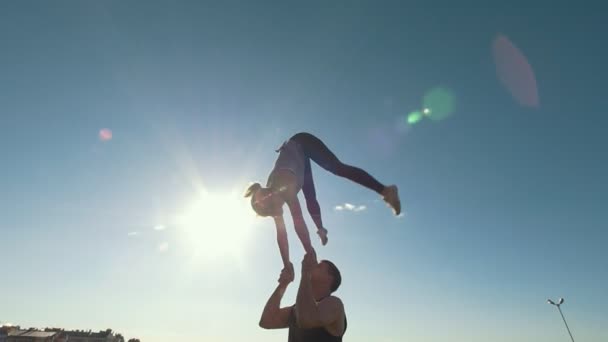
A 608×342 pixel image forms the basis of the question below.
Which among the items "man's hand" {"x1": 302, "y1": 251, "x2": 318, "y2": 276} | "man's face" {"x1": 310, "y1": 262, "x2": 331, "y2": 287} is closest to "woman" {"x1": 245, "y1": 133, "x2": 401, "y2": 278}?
"man's hand" {"x1": 302, "y1": 251, "x2": 318, "y2": 276}

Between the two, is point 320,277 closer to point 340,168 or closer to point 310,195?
point 310,195

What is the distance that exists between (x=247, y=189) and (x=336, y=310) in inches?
74.5

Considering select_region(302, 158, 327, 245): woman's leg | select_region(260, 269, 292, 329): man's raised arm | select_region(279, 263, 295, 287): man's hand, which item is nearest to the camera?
select_region(260, 269, 292, 329): man's raised arm

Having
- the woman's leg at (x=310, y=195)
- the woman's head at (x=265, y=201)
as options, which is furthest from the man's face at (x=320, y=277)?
the woman's leg at (x=310, y=195)

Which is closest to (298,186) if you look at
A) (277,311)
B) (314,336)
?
(277,311)

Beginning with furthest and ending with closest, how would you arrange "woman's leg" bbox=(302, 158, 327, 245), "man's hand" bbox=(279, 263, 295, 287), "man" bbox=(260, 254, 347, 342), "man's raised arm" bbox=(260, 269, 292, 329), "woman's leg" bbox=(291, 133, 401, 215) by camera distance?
"woman's leg" bbox=(302, 158, 327, 245) < "woman's leg" bbox=(291, 133, 401, 215) < "man's hand" bbox=(279, 263, 295, 287) < "man's raised arm" bbox=(260, 269, 292, 329) < "man" bbox=(260, 254, 347, 342)

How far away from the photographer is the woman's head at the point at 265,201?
4.05 m

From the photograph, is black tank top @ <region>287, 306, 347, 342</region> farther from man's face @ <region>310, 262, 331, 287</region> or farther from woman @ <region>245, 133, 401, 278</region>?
woman @ <region>245, 133, 401, 278</region>

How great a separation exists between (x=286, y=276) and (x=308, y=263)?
26.9 inches

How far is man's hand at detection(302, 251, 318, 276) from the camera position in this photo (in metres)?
3.39

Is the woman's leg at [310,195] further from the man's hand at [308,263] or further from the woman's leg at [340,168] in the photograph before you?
the man's hand at [308,263]

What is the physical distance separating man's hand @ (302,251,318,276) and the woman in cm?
10

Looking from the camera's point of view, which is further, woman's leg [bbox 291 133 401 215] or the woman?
woman's leg [bbox 291 133 401 215]

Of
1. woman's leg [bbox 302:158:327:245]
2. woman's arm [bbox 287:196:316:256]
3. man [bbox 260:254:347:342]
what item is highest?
woman's leg [bbox 302:158:327:245]
